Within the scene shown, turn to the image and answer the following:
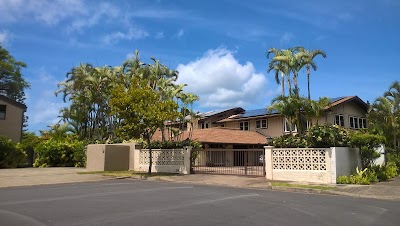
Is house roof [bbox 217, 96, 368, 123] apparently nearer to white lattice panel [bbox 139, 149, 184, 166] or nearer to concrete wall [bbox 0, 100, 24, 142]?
white lattice panel [bbox 139, 149, 184, 166]

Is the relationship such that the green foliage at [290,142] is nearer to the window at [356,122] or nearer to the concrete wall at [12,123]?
the window at [356,122]

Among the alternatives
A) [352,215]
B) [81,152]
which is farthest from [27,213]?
[81,152]

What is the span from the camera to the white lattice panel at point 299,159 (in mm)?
18562

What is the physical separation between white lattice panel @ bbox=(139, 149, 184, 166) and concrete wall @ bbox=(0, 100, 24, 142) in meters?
18.0

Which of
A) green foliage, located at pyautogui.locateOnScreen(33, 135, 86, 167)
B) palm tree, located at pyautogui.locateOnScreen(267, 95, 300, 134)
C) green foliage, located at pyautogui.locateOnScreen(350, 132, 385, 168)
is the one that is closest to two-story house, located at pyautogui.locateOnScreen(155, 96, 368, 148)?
green foliage, located at pyautogui.locateOnScreen(33, 135, 86, 167)

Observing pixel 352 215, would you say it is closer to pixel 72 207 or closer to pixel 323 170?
pixel 72 207

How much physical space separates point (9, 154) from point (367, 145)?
90.5 feet

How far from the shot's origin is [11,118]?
38.0 metres

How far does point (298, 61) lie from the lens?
85.5 ft

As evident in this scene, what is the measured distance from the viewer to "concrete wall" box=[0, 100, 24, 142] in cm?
3756

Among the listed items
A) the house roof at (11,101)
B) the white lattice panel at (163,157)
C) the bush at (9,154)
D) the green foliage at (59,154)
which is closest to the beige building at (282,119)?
the white lattice panel at (163,157)

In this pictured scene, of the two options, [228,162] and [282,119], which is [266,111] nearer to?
[282,119]

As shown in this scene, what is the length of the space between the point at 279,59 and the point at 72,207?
1929cm

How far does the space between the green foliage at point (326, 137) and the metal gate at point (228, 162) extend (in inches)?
135
